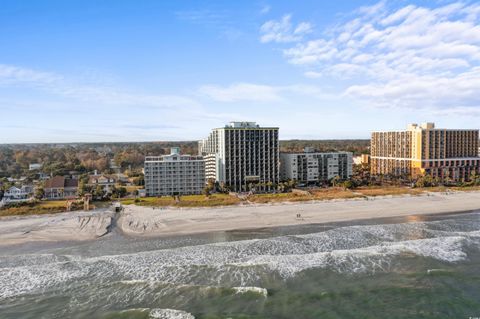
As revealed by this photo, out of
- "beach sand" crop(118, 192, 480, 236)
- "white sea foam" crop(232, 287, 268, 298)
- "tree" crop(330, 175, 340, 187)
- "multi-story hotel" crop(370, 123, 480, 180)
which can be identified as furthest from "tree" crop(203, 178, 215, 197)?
"multi-story hotel" crop(370, 123, 480, 180)

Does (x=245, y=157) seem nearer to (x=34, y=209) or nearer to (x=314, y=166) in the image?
(x=314, y=166)

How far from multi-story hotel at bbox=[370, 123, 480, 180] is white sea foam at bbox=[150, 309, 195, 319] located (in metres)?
73.8

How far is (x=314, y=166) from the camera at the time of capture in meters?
77.1

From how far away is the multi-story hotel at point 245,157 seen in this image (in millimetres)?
68750

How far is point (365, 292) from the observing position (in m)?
24.4

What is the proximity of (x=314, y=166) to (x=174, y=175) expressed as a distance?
100 feet

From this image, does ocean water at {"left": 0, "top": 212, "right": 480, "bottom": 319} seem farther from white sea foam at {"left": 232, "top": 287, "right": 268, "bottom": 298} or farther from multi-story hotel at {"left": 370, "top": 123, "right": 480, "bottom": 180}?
multi-story hotel at {"left": 370, "top": 123, "right": 480, "bottom": 180}

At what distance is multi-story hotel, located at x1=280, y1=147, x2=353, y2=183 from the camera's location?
75.6 m

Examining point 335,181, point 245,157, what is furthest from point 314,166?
point 245,157

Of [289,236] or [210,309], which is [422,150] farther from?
[210,309]

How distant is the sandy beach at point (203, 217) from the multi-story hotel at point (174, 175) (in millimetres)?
10695

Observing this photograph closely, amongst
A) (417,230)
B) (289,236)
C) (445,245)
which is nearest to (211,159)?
(289,236)

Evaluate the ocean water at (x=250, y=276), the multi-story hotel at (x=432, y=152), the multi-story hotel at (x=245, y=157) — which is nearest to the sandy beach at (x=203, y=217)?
the ocean water at (x=250, y=276)

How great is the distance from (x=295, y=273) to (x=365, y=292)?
17.8 feet
